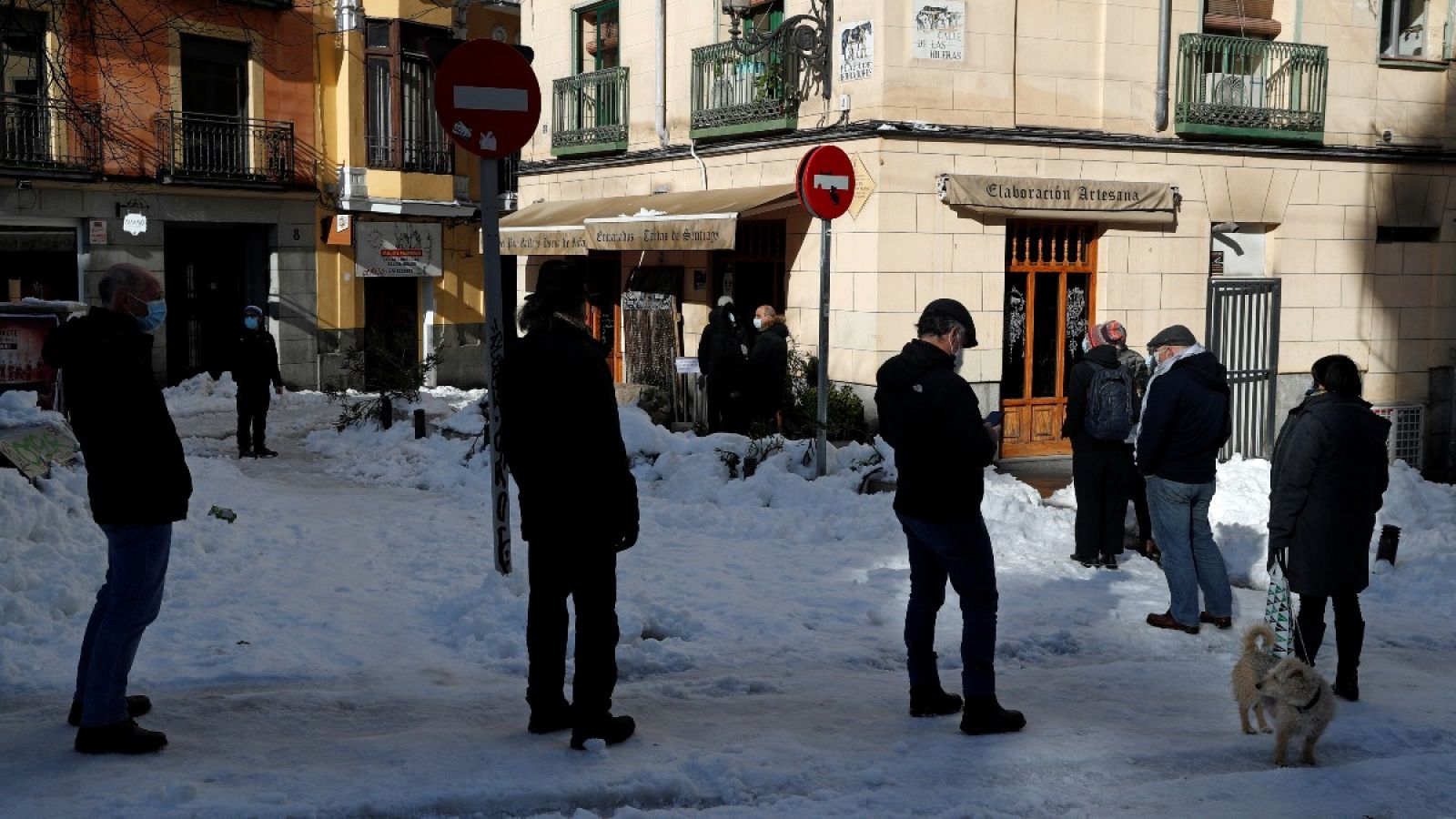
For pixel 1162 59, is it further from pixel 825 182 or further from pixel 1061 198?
pixel 825 182

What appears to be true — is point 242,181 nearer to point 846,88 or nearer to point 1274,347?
point 846,88

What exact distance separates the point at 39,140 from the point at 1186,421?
2034cm

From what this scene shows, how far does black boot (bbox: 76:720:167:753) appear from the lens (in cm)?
512

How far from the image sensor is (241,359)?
15.5 meters

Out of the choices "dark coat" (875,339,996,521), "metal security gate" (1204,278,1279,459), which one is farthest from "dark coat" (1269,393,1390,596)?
"metal security gate" (1204,278,1279,459)

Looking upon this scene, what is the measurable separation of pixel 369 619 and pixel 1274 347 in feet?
41.7

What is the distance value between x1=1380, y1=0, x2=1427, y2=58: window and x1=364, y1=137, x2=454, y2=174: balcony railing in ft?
55.8

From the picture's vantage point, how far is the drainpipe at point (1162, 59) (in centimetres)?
1557

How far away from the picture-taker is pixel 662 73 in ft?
59.8

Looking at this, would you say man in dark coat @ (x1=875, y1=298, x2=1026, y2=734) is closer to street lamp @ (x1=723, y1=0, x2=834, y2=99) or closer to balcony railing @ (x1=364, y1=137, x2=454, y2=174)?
street lamp @ (x1=723, y1=0, x2=834, y2=99)

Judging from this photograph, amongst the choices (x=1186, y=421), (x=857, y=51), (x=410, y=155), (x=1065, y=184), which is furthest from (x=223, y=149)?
(x=1186, y=421)

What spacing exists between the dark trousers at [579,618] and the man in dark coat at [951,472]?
1322 millimetres

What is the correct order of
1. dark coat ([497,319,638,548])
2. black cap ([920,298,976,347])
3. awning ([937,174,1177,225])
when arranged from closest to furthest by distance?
dark coat ([497,319,638,548])
black cap ([920,298,976,347])
awning ([937,174,1177,225])

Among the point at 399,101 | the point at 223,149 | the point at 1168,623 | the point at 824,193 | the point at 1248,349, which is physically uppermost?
the point at 399,101
